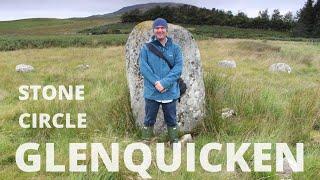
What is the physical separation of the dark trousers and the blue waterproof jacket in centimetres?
15

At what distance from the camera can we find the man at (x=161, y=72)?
24.1ft

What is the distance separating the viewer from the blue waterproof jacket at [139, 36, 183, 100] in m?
7.41

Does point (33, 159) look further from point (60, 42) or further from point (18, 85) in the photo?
point (60, 42)

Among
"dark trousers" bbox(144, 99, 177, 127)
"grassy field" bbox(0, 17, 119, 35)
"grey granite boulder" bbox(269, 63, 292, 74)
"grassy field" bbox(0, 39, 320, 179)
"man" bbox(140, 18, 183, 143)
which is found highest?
"man" bbox(140, 18, 183, 143)

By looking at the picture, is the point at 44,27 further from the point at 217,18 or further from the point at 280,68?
the point at 280,68

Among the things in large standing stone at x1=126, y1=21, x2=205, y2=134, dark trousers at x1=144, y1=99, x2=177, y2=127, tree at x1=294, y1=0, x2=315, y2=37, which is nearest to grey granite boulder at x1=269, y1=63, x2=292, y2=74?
large standing stone at x1=126, y1=21, x2=205, y2=134

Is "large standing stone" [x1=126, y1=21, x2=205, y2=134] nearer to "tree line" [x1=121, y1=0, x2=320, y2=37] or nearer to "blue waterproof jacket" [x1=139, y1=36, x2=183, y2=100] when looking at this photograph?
"blue waterproof jacket" [x1=139, y1=36, x2=183, y2=100]

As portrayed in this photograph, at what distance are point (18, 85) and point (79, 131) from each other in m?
6.27

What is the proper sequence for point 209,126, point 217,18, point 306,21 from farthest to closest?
point 217,18 → point 306,21 → point 209,126

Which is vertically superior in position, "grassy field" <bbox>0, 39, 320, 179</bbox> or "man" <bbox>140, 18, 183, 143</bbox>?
"man" <bbox>140, 18, 183, 143</bbox>

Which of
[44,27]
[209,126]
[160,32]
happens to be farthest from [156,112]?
[44,27]

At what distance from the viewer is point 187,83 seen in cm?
834

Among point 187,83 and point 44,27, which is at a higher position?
point 187,83

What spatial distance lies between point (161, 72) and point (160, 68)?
0.19 ft
